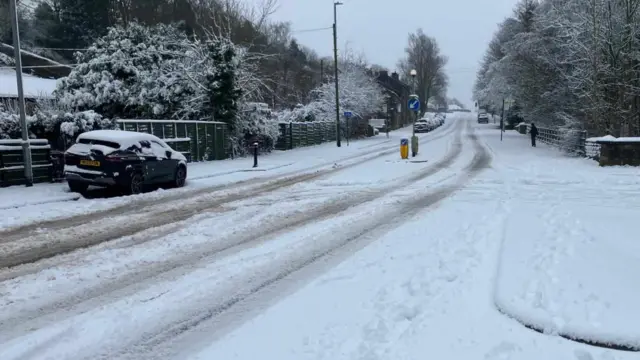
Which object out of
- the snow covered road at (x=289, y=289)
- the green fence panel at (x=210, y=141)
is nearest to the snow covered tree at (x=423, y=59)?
the green fence panel at (x=210, y=141)

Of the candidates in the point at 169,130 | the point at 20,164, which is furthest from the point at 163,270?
the point at 169,130

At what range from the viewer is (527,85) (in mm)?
32188

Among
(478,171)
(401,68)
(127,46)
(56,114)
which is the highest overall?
(401,68)

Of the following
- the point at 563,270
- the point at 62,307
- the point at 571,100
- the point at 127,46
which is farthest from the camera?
the point at 571,100

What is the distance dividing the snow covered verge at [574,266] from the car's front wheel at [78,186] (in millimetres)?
10199

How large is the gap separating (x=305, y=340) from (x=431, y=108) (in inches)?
6825

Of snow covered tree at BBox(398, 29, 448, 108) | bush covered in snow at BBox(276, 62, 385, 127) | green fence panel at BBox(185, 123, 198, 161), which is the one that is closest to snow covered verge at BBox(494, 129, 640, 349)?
green fence panel at BBox(185, 123, 198, 161)

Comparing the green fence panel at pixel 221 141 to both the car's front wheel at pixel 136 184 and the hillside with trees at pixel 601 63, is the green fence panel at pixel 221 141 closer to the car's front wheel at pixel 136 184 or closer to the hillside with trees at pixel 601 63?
the car's front wheel at pixel 136 184

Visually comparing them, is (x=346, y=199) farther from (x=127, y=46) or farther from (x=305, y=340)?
(x=127, y=46)

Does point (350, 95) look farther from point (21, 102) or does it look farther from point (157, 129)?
point (21, 102)

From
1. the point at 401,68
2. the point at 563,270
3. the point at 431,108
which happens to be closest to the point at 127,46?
the point at 563,270

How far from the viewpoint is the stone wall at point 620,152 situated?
1788cm

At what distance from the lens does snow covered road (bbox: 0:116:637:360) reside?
4004mm

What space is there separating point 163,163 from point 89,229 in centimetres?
593
